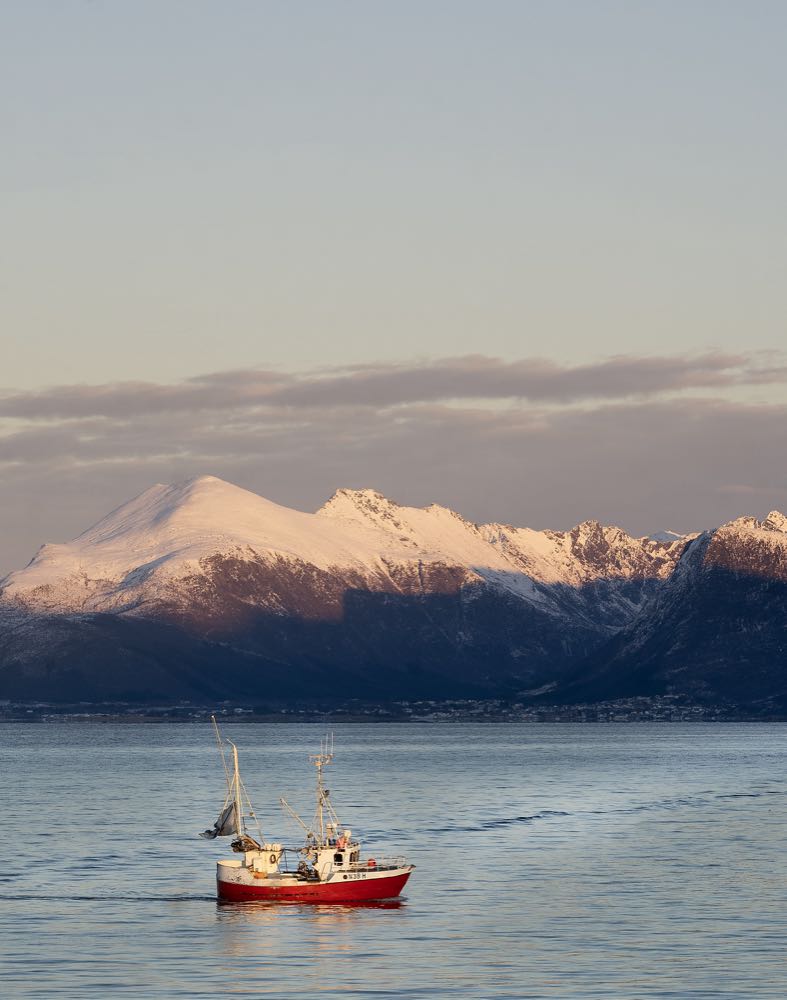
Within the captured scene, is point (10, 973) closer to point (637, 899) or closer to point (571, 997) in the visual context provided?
point (571, 997)

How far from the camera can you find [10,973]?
308 ft

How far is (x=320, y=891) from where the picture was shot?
378 ft

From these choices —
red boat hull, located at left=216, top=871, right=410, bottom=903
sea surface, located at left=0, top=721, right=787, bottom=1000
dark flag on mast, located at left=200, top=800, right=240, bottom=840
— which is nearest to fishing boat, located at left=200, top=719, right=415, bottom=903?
red boat hull, located at left=216, top=871, right=410, bottom=903

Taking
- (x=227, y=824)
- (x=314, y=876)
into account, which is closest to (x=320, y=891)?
(x=314, y=876)

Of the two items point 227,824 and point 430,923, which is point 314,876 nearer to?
point 227,824

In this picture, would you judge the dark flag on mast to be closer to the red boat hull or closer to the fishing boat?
the fishing boat

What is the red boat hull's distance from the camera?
4528 inches

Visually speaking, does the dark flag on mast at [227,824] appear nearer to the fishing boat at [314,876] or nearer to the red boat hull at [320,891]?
the fishing boat at [314,876]

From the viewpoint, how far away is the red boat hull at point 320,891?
115 meters

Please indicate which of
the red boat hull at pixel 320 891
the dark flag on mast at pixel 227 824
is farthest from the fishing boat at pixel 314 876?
the dark flag on mast at pixel 227 824

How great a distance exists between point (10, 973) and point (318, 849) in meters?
25.5

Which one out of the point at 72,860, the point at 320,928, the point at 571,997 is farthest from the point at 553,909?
the point at 72,860

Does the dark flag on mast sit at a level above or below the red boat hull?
above

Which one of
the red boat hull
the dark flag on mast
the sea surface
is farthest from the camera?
the dark flag on mast
